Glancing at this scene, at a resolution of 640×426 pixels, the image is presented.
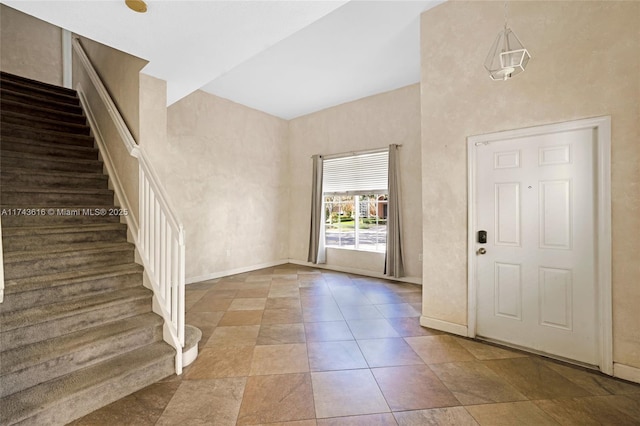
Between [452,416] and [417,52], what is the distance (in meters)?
3.86

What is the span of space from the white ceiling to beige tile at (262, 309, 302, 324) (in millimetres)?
2719

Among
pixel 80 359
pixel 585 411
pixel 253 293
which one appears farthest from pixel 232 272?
pixel 585 411

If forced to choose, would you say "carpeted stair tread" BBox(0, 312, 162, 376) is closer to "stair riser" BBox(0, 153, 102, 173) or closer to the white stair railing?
the white stair railing

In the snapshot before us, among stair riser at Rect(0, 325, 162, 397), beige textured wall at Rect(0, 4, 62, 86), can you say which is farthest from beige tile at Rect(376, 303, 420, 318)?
beige textured wall at Rect(0, 4, 62, 86)

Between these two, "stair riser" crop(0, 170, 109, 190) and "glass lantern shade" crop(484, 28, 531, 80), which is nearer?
"glass lantern shade" crop(484, 28, 531, 80)

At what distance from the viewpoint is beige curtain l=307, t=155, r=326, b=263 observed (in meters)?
5.63

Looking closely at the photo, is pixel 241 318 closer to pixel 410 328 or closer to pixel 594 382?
pixel 410 328

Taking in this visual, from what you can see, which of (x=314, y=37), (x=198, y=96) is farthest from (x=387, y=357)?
(x=198, y=96)

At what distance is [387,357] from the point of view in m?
2.38

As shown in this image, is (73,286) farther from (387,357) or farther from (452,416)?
(452,416)

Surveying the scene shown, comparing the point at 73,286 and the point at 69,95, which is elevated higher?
the point at 69,95

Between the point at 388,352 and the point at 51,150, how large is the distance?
4.07m

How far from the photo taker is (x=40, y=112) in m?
3.43

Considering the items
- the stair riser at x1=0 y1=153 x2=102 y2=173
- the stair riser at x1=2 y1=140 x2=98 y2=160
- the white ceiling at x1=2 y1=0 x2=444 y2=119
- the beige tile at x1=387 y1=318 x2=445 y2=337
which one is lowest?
the beige tile at x1=387 y1=318 x2=445 y2=337
